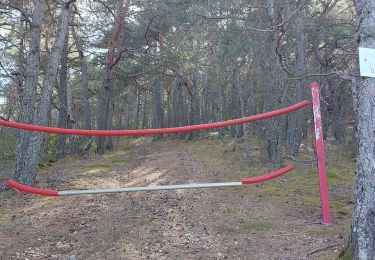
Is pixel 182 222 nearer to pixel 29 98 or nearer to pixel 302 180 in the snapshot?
pixel 302 180

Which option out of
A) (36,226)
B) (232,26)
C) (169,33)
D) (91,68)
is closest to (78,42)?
(169,33)

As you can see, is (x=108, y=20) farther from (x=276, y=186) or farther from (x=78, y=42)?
(x=276, y=186)

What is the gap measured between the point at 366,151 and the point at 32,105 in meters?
6.71

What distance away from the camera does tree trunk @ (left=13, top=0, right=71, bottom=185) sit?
7.69 metres

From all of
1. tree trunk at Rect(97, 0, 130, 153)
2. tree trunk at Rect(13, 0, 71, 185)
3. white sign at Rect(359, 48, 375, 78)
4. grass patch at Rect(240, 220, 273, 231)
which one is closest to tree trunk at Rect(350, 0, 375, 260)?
white sign at Rect(359, 48, 375, 78)

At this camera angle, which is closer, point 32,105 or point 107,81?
point 32,105

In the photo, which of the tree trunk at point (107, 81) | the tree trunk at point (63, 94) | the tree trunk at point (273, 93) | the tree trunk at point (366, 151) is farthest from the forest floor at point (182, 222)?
the tree trunk at point (107, 81)

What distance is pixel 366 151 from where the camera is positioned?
10.3 feet

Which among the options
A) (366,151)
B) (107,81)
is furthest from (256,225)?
(107,81)

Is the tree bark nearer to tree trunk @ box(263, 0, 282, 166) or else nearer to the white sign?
tree trunk @ box(263, 0, 282, 166)

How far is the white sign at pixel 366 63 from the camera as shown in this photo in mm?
3100

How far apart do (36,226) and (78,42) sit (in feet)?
39.8

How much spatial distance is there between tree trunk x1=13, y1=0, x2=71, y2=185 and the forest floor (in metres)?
0.48

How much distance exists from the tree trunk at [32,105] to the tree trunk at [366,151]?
6210 mm
